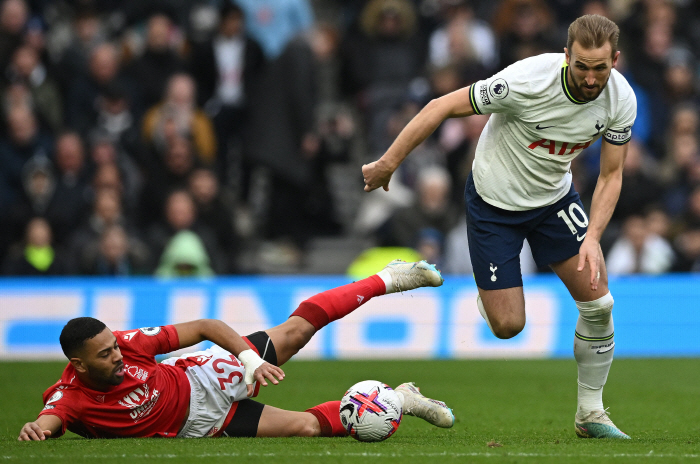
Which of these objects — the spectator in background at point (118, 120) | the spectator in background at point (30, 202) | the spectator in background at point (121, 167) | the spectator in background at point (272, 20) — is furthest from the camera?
the spectator in background at point (272, 20)

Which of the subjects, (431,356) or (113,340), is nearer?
(113,340)

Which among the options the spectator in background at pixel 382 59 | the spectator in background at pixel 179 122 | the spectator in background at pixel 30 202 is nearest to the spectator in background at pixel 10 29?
the spectator in background at pixel 30 202

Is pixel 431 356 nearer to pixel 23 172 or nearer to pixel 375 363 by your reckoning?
pixel 375 363

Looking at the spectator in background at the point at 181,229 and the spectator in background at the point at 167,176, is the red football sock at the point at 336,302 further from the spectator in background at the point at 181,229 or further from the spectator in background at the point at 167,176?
the spectator in background at the point at 167,176

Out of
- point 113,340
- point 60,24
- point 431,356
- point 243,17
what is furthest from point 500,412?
point 60,24

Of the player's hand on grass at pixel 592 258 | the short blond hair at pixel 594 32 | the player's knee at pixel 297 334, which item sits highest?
the short blond hair at pixel 594 32

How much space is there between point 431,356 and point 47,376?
4.21 meters

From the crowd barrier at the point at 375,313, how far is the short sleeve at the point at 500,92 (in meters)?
5.77

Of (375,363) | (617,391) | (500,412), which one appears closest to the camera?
(500,412)

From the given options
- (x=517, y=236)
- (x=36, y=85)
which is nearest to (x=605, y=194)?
(x=517, y=236)

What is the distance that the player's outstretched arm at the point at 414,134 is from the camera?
559 cm

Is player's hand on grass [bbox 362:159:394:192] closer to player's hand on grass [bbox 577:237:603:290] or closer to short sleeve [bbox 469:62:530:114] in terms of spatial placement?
short sleeve [bbox 469:62:530:114]

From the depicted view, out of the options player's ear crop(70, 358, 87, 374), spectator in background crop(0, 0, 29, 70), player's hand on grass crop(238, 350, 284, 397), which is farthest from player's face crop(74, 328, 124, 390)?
spectator in background crop(0, 0, 29, 70)

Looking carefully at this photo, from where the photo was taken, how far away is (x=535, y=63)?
19.0ft
